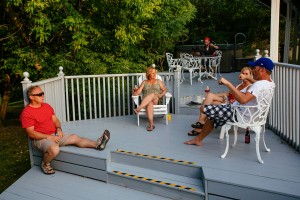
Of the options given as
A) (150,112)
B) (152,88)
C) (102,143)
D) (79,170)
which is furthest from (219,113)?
(152,88)

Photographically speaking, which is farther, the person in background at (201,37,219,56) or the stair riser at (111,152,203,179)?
the person in background at (201,37,219,56)

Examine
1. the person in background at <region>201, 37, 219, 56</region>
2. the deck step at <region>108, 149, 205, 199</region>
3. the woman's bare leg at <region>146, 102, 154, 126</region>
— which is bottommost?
the deck step at <region>108, 149, 205, 199</region>

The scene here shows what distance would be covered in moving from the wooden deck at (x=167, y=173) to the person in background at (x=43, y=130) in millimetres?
144

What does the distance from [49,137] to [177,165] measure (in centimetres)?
179

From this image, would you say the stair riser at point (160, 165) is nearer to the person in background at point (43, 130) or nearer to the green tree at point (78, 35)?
the person in background at point (43, 130)

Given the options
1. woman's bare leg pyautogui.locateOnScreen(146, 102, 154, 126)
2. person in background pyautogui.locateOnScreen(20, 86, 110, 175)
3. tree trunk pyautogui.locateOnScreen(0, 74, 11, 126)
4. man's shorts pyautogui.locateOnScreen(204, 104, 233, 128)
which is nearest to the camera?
man's shorts pyautogui.locateOnScreen(204, 104, 233, 128)

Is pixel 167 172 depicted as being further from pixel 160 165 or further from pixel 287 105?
pixel 287 105

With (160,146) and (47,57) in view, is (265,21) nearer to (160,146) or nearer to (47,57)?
(47,57)

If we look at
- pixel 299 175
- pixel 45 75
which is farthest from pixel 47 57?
pixel 299 175

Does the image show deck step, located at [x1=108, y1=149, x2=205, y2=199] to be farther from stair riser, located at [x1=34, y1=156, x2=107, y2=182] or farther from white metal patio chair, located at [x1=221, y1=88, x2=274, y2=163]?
white metal patio chair, located at [x1=221, y1=88, x2=274, y2=163]

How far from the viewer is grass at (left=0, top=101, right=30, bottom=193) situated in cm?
603

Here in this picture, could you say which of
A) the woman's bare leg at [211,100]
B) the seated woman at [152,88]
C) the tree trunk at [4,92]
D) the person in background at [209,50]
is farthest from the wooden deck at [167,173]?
the tree trunk at [4,92]

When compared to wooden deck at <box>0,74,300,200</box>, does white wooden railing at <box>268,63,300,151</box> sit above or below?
above

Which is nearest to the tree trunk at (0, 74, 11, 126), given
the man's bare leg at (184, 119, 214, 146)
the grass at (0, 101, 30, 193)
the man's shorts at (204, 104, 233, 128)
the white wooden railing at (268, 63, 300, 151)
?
the grass at (0, 101, 30, 193)
